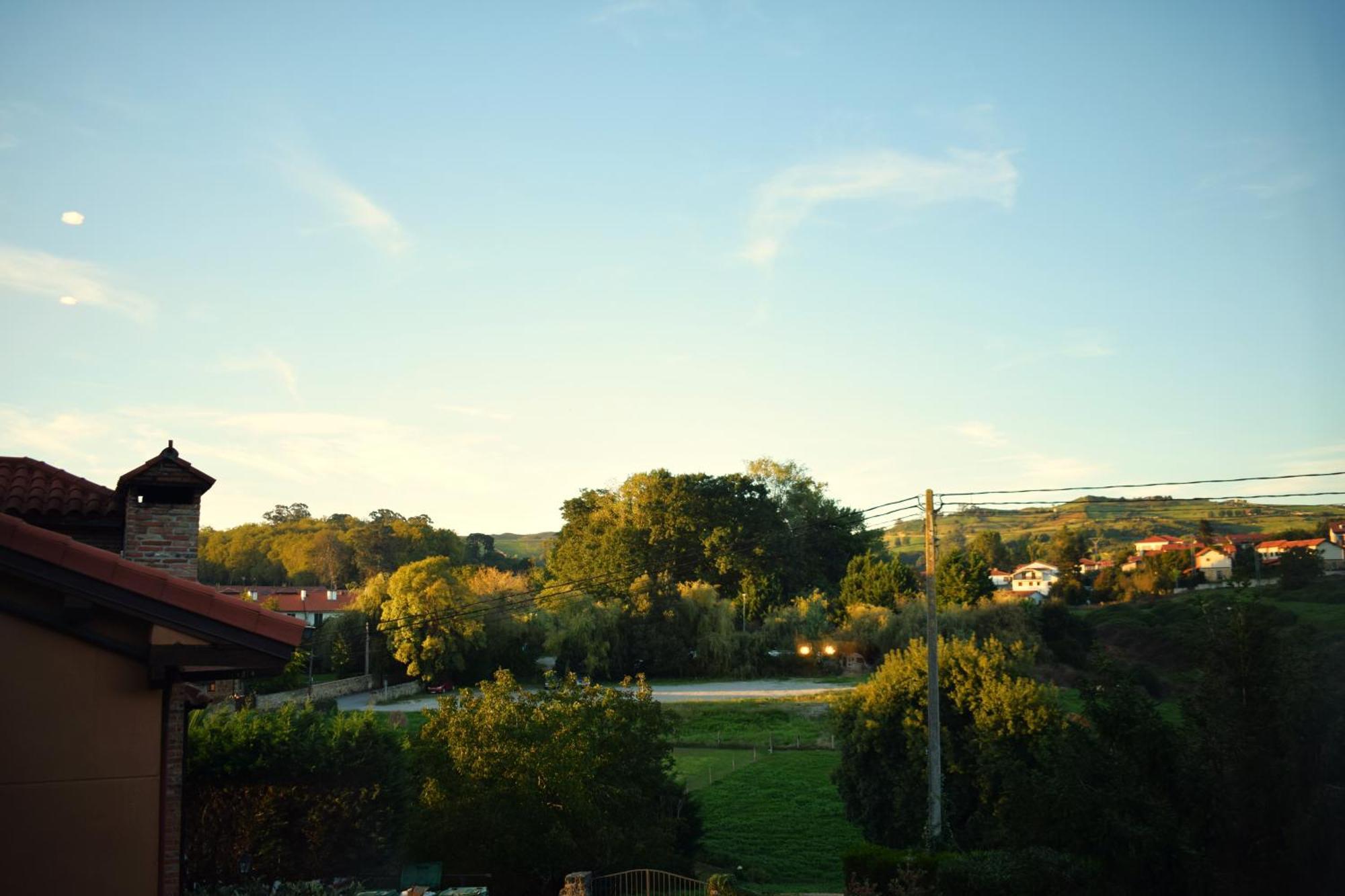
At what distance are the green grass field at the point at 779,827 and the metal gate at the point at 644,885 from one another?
3477mm

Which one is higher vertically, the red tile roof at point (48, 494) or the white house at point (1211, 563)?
the red tile roof at point (48, 494)

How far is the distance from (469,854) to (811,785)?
16.8 m

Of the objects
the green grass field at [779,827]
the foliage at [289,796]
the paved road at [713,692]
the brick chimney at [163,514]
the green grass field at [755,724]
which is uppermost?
the brick chimney at [163,514]

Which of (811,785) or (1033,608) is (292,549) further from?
(811,785)

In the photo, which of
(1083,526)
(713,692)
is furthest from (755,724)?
(1083,526)

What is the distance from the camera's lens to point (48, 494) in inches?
453

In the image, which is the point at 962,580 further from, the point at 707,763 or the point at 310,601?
the point at 310,601

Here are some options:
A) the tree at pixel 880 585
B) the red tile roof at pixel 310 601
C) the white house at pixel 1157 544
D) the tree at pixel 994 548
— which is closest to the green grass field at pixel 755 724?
the tree at pixel 880 585

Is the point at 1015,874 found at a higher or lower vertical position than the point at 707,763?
higher

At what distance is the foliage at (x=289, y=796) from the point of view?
14.9 metres

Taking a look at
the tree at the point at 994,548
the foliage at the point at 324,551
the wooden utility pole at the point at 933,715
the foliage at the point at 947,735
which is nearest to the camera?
the wooden utility pole at the point at 933,715

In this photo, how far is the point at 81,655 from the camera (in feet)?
20.2

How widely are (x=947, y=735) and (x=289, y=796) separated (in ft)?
44.6

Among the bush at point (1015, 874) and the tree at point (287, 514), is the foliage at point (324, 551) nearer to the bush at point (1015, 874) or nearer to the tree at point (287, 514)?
the tree at point (287, 514)
